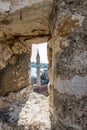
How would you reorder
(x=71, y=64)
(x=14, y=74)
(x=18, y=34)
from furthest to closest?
(x=14, y=74) < (x=18, y=34) < (x=71, y=64)

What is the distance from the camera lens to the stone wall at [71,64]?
3.11 feet

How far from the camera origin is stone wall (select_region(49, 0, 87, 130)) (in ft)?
3.11

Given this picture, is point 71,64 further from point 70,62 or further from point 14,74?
point 14,74

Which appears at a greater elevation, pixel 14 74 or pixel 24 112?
pixel 14 74

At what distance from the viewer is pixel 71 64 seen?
0.98 meters

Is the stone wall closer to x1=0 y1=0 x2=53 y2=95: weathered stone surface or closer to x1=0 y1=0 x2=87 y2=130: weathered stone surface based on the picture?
x1=0 y1=0 x2=87 y2=130: weathered stone surface

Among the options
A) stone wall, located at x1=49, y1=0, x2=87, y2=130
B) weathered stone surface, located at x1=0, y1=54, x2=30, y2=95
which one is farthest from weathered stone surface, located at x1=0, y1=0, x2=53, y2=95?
stone wall, located at x1=49, y1=0, x2=87, y2=130

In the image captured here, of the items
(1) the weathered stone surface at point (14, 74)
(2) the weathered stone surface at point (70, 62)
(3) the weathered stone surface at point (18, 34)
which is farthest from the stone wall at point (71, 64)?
(1) the weathered stone surface at point (14, 74)

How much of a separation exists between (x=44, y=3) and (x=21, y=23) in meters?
→ 0.18

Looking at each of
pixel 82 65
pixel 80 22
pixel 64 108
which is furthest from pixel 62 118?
pixel 80 22

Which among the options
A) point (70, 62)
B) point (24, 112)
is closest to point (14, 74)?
point (24, 112)

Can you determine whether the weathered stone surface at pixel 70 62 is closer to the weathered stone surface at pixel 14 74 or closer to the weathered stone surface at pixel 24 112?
the weathered stone surface at pixel 24 112

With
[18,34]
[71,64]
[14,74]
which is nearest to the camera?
[71,64]

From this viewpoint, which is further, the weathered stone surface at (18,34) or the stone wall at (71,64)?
the weathered stone surface at (18,34)
